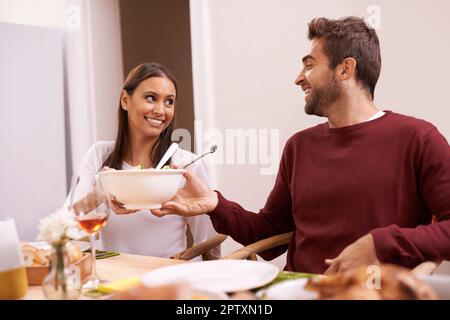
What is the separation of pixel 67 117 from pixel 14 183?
52 cm

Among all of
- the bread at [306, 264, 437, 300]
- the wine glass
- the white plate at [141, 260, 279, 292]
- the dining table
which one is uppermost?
the wine glass

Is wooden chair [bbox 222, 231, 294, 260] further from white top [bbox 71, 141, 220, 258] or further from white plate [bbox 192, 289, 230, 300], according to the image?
white plate [bbox 192, 289, 230, 300]

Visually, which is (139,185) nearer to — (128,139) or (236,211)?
(236,211)

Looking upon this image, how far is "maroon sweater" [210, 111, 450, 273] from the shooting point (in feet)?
4.17

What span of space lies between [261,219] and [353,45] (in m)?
0.64

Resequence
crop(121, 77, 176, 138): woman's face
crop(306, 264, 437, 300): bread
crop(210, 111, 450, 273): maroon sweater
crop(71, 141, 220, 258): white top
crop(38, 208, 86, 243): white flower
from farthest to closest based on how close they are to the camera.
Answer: crop(121, 77, 176, 138): woman's face → crop(71, 141, 220, 258): white top → crop(210, 111, 450, 273): maroon sweater → crop(38, 208, 86, 243): white flower → crop(306, 264, 437, 300): bread

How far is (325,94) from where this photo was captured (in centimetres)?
150

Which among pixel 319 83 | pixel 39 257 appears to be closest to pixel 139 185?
pixel 39 257

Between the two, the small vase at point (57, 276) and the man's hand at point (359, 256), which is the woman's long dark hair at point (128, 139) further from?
the small vase at point (57, 276)

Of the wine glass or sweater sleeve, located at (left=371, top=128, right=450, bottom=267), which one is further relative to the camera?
sweater sleeve, located at (left=371, top=128, right=450, bottom=267)

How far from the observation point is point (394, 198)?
1323mm

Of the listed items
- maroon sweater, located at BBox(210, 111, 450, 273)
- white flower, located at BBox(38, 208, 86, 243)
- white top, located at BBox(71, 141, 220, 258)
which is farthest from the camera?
white top, located at BBox(71, 141, 220, 258)

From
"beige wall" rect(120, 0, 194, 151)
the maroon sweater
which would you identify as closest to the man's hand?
the maroon sweater
